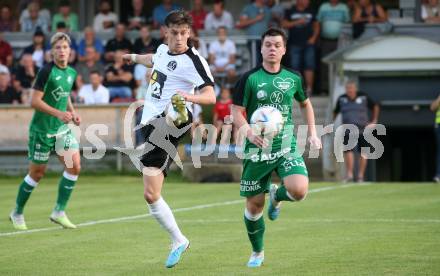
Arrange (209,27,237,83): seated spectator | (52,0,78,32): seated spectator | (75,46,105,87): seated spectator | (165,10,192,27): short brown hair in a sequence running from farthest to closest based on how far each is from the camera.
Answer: (52,0,78,32): seated spectator < (75,46,105,87): seated spectator < (209,27,237,83): seated spectator < (165,10,192,27): short brown hair

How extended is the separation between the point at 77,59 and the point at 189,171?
5126mm

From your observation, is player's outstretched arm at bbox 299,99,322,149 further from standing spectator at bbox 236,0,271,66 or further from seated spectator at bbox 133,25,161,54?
standing spectator at bbox 236,0,271,66

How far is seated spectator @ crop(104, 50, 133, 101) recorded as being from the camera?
2552 cm

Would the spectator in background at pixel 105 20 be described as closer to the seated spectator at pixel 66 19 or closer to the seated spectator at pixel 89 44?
the seated spectator at pixel 66 19

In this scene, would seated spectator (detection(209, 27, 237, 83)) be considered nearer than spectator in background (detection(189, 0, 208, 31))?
Yes

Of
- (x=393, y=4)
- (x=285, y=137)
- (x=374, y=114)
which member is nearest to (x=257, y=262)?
(x=285, y=137)

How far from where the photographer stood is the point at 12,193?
2020cm

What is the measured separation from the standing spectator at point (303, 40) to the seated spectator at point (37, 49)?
617cm

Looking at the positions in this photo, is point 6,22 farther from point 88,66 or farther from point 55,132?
point 55,132

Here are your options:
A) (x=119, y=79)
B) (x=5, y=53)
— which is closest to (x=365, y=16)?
(x=119, y=79)

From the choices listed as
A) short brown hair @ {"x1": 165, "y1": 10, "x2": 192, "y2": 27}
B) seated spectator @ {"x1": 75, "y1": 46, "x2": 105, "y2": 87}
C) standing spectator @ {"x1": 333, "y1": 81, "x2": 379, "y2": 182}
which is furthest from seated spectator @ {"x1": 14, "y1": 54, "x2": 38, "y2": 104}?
short brown hair @ {"x1": 165, "y1": 10, "x2": 192, "y2": 27}

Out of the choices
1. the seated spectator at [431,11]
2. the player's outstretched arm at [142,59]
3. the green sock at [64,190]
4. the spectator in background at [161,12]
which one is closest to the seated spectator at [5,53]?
the spectator in background at [161,12]

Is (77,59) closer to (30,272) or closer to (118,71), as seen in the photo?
(118,71)

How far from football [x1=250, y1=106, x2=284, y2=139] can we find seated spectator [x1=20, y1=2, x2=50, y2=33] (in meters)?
19.8
